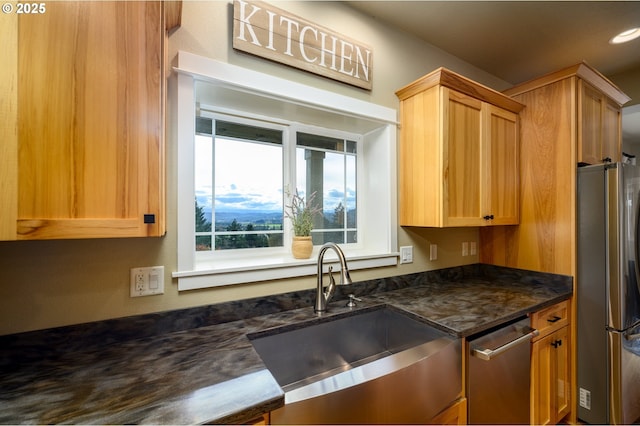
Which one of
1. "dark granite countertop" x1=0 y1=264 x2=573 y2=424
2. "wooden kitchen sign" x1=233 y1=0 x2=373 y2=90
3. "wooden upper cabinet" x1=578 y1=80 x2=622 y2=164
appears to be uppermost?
"wooden kitchen sign" x1=233 y1=0 x2=373 y2=90

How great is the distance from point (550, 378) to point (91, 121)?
98.6 inches

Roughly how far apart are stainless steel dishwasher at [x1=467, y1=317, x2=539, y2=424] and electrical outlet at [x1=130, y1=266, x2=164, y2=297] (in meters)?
1.37

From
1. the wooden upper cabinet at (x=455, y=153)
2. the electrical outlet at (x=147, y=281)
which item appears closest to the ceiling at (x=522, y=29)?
the wooden upper cabinet at (x=455, y=153)

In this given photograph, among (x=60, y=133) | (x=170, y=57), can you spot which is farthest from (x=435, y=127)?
(x=60, y=133)

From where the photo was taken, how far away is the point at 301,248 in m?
1.56

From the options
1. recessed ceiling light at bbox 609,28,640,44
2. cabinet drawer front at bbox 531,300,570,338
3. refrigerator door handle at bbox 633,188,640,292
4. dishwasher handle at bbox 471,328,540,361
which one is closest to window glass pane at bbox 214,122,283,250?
dishwasher handle at bbox 471,328,540,361

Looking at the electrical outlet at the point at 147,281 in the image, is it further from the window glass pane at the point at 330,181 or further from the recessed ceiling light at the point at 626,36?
the recessed ceiling light at the point at 626,36

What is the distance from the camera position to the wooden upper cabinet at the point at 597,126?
1782mm

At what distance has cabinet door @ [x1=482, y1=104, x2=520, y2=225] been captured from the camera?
180 centimetres

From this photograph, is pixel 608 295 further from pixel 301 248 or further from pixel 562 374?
pixel 301 248

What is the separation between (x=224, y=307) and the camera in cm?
126

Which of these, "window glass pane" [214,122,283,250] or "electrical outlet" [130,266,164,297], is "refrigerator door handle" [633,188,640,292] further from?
"electrical outlet" [130,266,164,297]

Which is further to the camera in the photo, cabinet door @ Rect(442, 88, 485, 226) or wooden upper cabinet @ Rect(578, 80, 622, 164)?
wooden upper cabinet @ Rect(578, 80, 622, 164)

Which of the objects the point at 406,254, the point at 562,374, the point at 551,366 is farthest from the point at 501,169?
the point at 562,374
